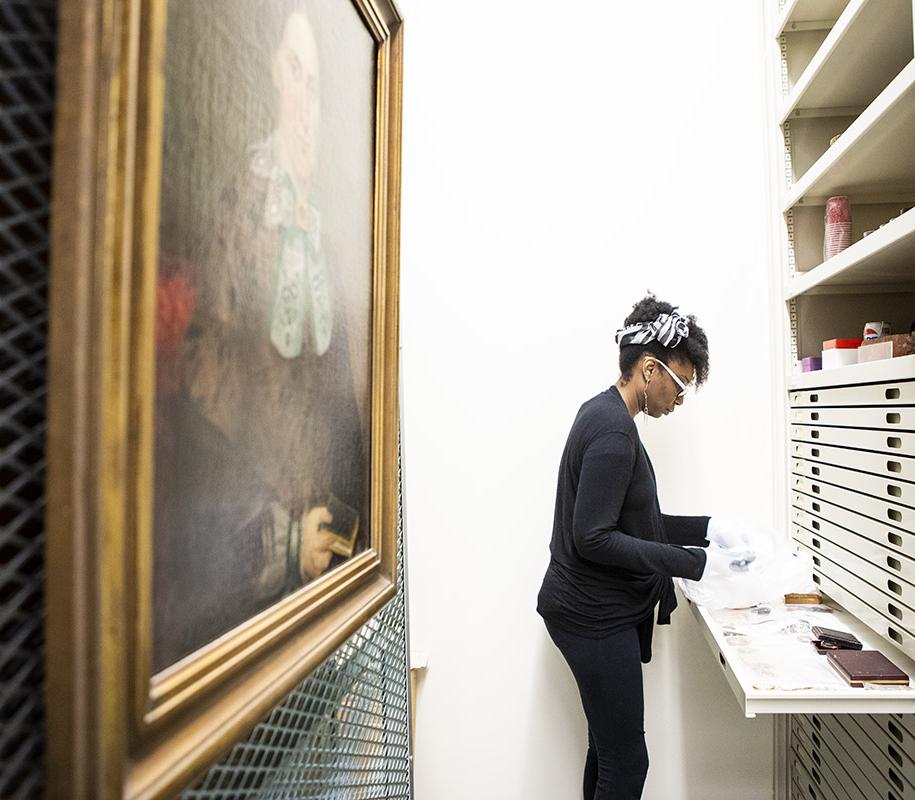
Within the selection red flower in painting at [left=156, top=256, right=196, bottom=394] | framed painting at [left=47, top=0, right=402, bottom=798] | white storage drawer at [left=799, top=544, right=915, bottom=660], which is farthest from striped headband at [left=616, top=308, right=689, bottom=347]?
red flower in painting at [left=156, top=256, right=196, bottom=394]

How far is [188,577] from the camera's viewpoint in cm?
39

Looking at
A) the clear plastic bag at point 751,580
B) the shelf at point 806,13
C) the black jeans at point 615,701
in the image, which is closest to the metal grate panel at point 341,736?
the black jeans at point 615,701

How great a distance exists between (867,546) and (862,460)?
179 mm

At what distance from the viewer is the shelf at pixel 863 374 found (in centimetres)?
126

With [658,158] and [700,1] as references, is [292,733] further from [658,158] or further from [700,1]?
[700,1]

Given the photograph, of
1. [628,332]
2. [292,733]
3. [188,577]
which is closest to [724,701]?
[628,332]

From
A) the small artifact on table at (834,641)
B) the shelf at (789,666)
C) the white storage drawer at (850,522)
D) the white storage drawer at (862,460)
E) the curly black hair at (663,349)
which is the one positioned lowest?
the shelf at (789,666)

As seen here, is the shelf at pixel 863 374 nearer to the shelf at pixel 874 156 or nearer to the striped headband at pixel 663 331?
the striped headband at pixel 663 331

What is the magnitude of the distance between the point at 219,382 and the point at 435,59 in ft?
6.96

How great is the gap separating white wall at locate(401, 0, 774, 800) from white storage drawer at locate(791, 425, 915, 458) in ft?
0.89

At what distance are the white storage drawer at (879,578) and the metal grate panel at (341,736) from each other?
96cm

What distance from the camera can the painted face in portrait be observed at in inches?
20.2

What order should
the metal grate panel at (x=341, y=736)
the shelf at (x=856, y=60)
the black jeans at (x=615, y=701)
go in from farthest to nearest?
the black jeans at (x=615, y=701), the shelf at (x=856, y=60), the metal grate panel at (x=341, y=736)

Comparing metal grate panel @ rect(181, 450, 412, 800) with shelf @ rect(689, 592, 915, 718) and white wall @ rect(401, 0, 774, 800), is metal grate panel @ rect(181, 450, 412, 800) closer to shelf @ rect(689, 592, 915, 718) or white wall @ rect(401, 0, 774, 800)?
shelf @ rect(689, 592, 915, 718)
